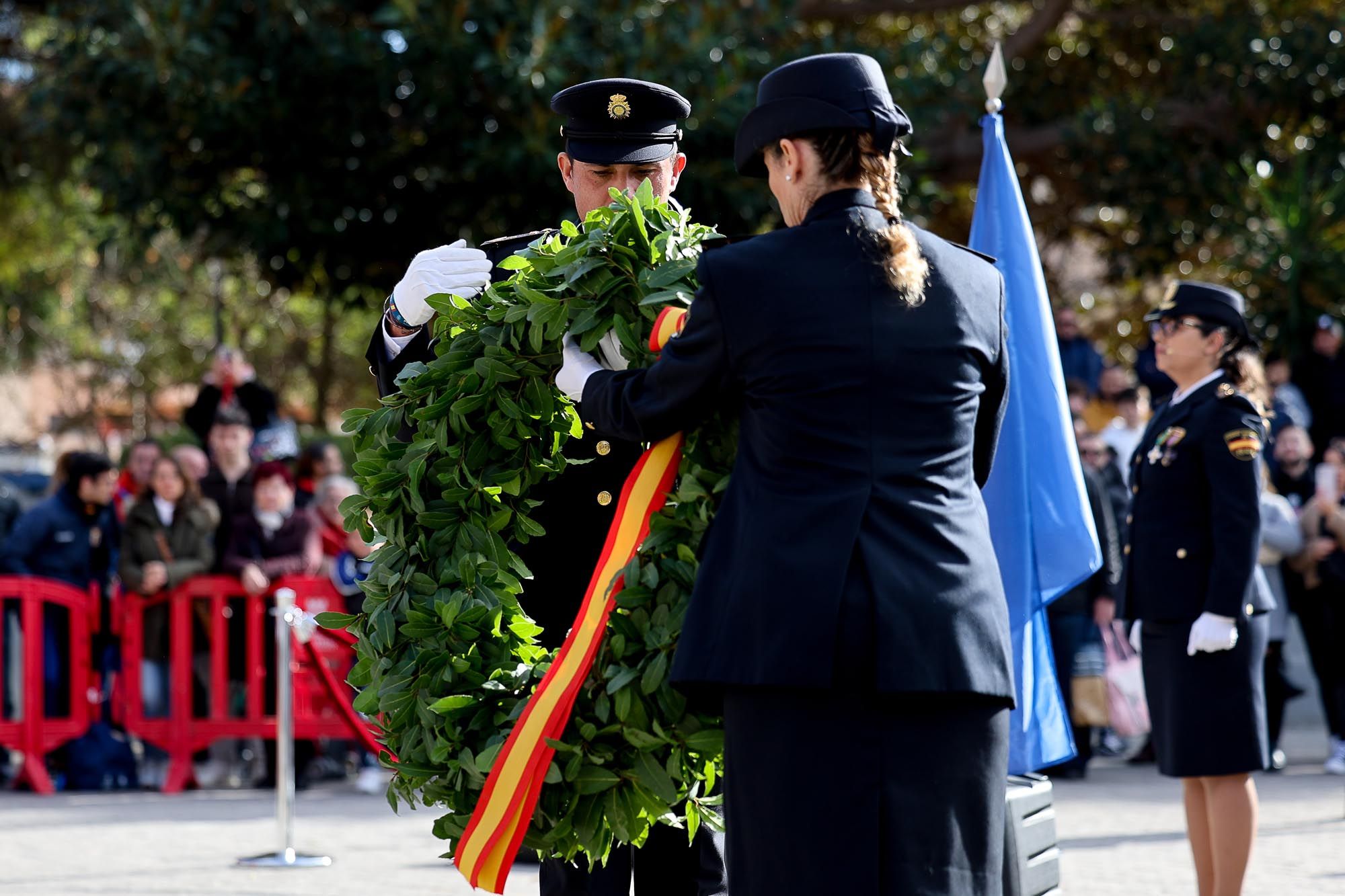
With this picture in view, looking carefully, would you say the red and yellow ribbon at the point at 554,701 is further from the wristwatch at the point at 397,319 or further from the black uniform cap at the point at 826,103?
the wristwatch at the point at 397,319

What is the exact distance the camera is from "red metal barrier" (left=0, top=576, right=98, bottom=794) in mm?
9234

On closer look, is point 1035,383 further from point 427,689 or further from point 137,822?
point 137,822

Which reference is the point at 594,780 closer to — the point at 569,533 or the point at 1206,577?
the point at 569,533

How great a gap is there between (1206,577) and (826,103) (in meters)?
3.29

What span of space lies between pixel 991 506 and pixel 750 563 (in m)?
2.41

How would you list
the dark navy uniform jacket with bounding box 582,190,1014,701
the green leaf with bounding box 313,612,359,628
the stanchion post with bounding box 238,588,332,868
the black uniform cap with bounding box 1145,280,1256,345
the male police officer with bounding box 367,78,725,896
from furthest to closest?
the stanchion post with bounding box 238,588,332,868 → the black uniform cap with bounding box 1145,280,1256,345 → the male police officer with bounding box 367,78,725,896 → the green leaf with bounding box 313,612,359,628 → the dark navy uniform jacket with bounding box 582,190,1014,701

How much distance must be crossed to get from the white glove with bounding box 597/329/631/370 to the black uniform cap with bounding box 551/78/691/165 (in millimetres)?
890

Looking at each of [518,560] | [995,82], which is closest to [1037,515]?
[995,82]

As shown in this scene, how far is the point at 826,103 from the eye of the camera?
3.00m

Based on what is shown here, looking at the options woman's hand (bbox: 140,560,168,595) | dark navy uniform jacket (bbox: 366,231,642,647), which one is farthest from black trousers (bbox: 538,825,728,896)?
woman's hand (bbox: 140,560,168,595)

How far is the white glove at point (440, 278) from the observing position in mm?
3771

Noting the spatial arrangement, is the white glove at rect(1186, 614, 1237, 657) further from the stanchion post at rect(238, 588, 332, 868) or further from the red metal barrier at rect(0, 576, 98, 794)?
the red metal barrier at rect(0, 576, 98, 794)

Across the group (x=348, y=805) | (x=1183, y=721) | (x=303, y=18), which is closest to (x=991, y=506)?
(x=1183, y=721)

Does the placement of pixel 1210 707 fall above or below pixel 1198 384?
below
